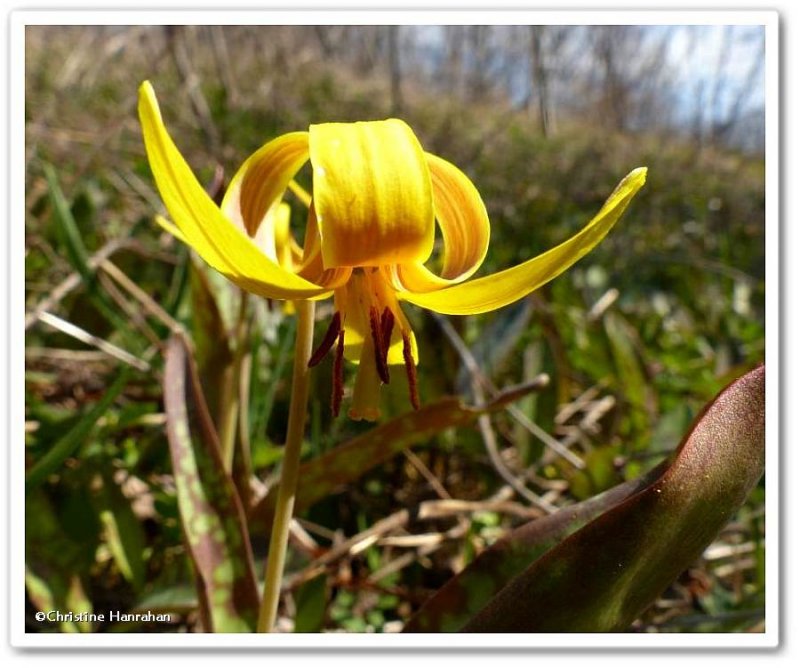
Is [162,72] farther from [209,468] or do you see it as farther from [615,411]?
[209,468]

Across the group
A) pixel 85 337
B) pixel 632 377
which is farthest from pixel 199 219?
pixel 632 377

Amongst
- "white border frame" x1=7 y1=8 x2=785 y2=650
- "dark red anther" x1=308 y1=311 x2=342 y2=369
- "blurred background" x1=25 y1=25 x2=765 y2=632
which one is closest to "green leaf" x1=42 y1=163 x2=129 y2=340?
"blurred background" x1=25 y1=25 x2=765 y2=632

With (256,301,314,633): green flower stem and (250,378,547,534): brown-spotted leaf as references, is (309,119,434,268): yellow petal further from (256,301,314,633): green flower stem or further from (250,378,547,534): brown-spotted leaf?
(250,378,547,534): brown-spotted leaf

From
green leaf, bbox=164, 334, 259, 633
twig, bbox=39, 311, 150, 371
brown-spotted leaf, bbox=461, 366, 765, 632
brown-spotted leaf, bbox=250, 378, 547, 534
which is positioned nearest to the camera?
brown-spotted leaf, bbox=461, 366, 765, 632

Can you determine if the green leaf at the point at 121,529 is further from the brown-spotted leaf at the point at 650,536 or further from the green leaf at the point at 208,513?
the brown-spotted leaf at the point at 650,536

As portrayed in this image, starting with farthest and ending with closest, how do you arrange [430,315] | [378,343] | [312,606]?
[430,315]
[312,606]
[378,343]

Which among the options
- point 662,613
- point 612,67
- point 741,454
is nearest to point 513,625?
point 741,454

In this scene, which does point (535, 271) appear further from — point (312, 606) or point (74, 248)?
point (74, 248)
